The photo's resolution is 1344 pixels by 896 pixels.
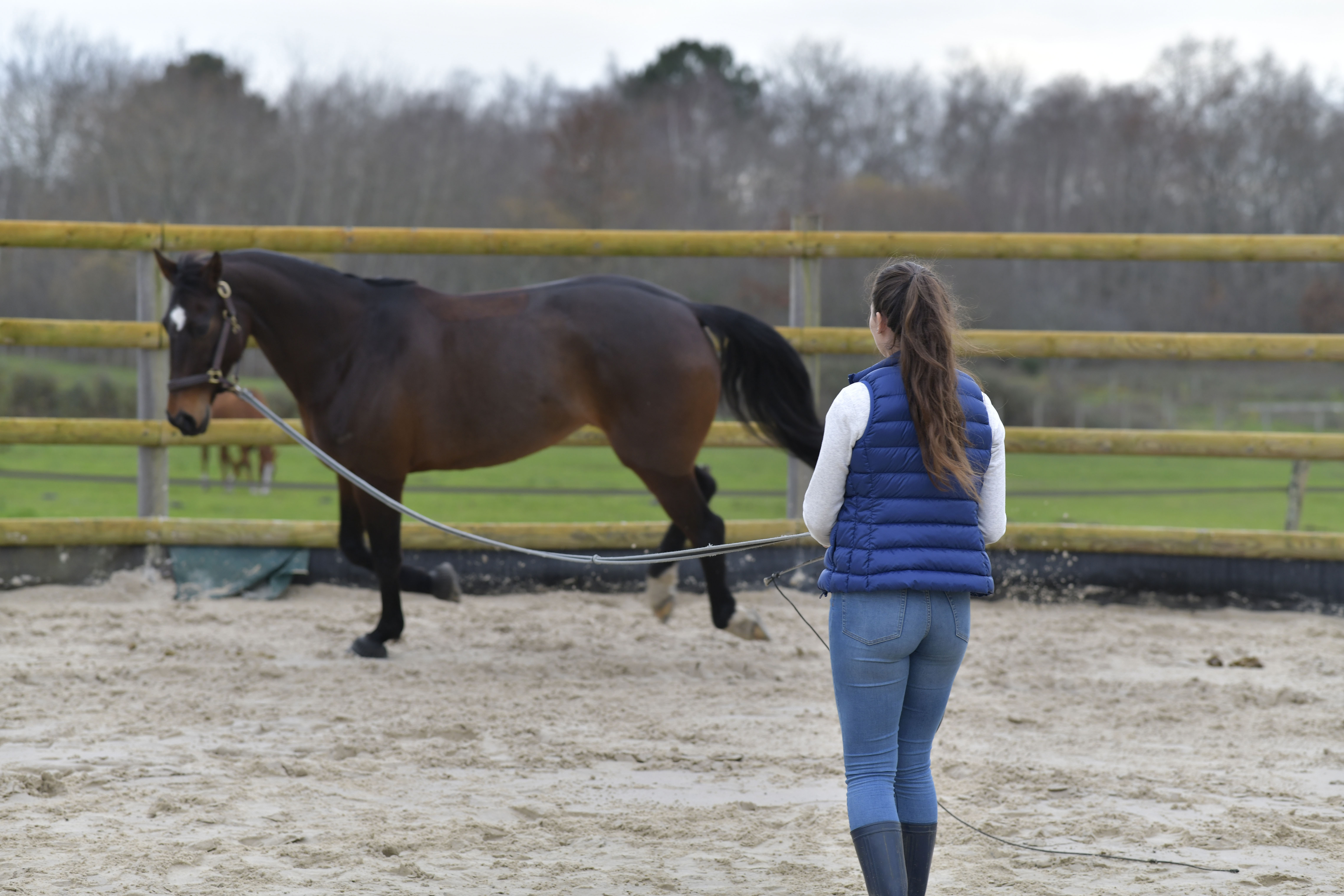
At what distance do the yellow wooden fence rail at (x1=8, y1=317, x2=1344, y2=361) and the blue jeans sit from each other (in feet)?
12.0

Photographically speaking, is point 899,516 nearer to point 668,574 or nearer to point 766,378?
point 766,378

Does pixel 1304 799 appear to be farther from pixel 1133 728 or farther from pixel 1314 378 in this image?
pixel 1314 378

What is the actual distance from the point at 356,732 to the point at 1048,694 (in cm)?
252

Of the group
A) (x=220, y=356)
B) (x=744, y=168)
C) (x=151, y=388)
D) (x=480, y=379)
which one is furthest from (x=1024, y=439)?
(x=744, y=168)

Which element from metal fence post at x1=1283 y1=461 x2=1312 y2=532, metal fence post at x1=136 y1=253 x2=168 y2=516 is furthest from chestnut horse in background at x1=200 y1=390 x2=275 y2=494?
metal fence post at x1=1283 y1=461 x2=1312 y2=532

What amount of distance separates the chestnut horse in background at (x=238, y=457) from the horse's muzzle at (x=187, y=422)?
956 centimetres

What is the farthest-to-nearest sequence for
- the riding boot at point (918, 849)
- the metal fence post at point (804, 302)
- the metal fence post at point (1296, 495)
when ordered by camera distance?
the metal fence post at point (1296, 495), the metal fence post at point (804, 302), the riding boot at point (918, 849)

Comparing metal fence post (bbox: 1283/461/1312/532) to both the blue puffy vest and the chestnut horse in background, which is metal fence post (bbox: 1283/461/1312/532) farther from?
the chestnut horse in background

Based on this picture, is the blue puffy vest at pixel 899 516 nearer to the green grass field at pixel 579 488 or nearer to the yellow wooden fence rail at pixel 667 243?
the yellow wooden fence rail at pixel 667 243

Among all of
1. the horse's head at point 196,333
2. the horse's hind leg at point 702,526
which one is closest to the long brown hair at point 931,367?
the horse's hind leg at point 702,526

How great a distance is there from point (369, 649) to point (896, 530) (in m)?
3.20

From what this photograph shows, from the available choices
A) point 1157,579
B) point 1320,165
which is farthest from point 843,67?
point 1157,579

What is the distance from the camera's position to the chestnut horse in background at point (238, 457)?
1465 centimetres

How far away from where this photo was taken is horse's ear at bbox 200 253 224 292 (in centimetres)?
474
